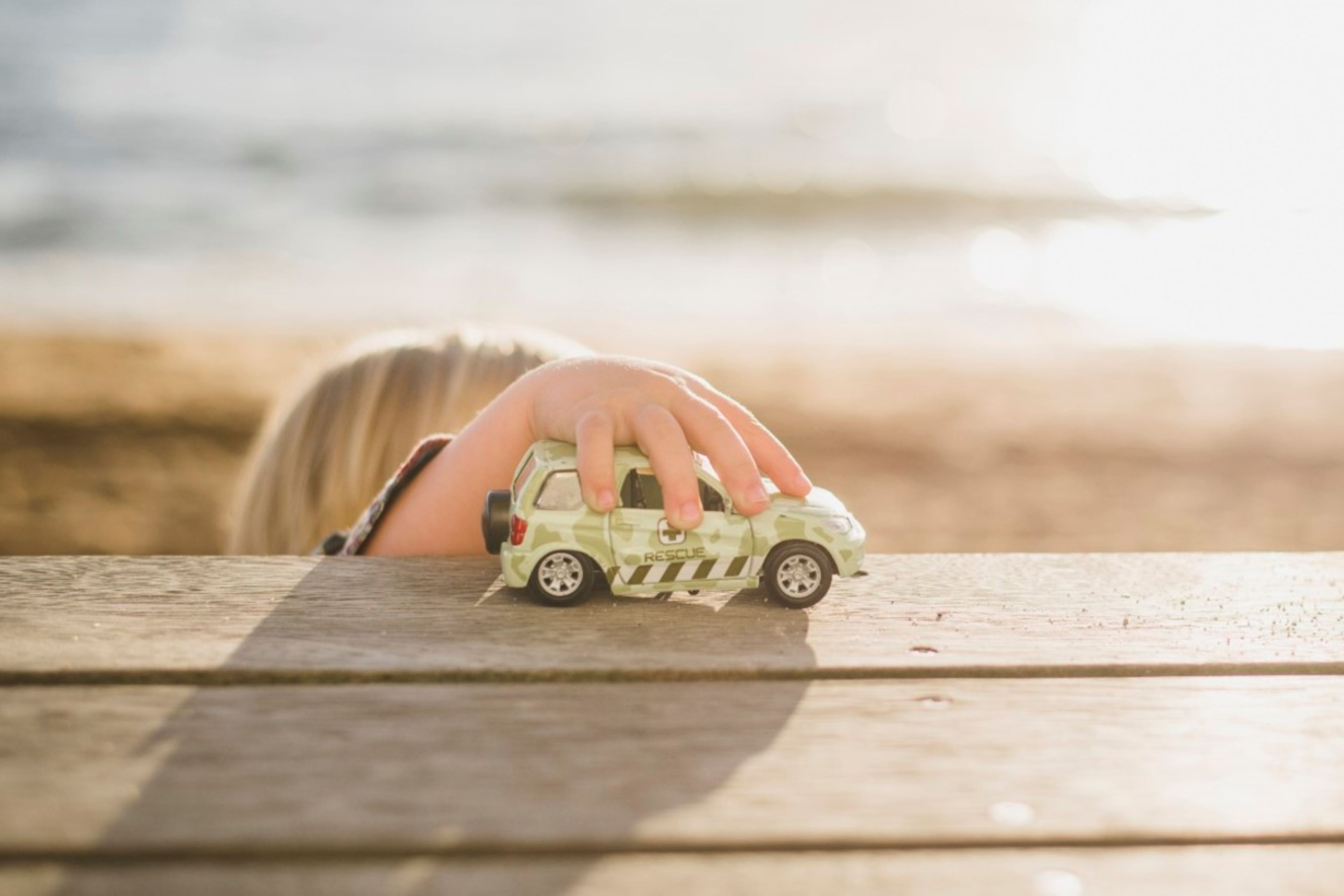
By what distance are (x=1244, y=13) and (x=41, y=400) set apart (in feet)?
76.1

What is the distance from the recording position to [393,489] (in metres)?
2.42

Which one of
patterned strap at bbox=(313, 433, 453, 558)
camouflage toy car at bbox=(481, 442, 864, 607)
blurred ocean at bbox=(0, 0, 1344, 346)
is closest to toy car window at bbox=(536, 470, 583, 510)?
camouflage toy car at bbox=(481, 442, 864, 607)

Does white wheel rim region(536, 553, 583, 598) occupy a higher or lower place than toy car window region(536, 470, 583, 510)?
lower

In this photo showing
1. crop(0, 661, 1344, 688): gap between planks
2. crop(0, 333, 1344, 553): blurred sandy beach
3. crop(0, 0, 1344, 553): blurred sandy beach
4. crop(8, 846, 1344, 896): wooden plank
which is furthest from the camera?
crop(0, 0, 1344, 553): blurred sandy beach

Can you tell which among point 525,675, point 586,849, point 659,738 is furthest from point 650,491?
point 586,849

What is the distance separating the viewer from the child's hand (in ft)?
5.74

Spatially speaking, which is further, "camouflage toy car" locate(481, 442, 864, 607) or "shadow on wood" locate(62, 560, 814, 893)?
"camouflage toy car" locate(481, 442, 864, 607)

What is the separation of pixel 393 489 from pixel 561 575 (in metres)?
0.78

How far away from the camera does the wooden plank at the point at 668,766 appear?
115cm

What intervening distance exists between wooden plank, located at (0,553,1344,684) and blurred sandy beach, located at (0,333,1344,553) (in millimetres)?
4727

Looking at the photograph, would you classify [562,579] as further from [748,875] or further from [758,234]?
[758,234]

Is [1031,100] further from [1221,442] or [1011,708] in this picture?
[1011,708]

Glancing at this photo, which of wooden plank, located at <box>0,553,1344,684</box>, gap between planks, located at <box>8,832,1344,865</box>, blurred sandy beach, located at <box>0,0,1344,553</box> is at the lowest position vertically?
gap between planks, located at <box>8,832,1344,865</box>

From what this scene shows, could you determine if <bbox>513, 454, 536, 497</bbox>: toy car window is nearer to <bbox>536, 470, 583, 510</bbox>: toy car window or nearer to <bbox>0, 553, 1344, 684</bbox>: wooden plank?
<bbox>536, 470, 583, 510</bbox>: toy car window
